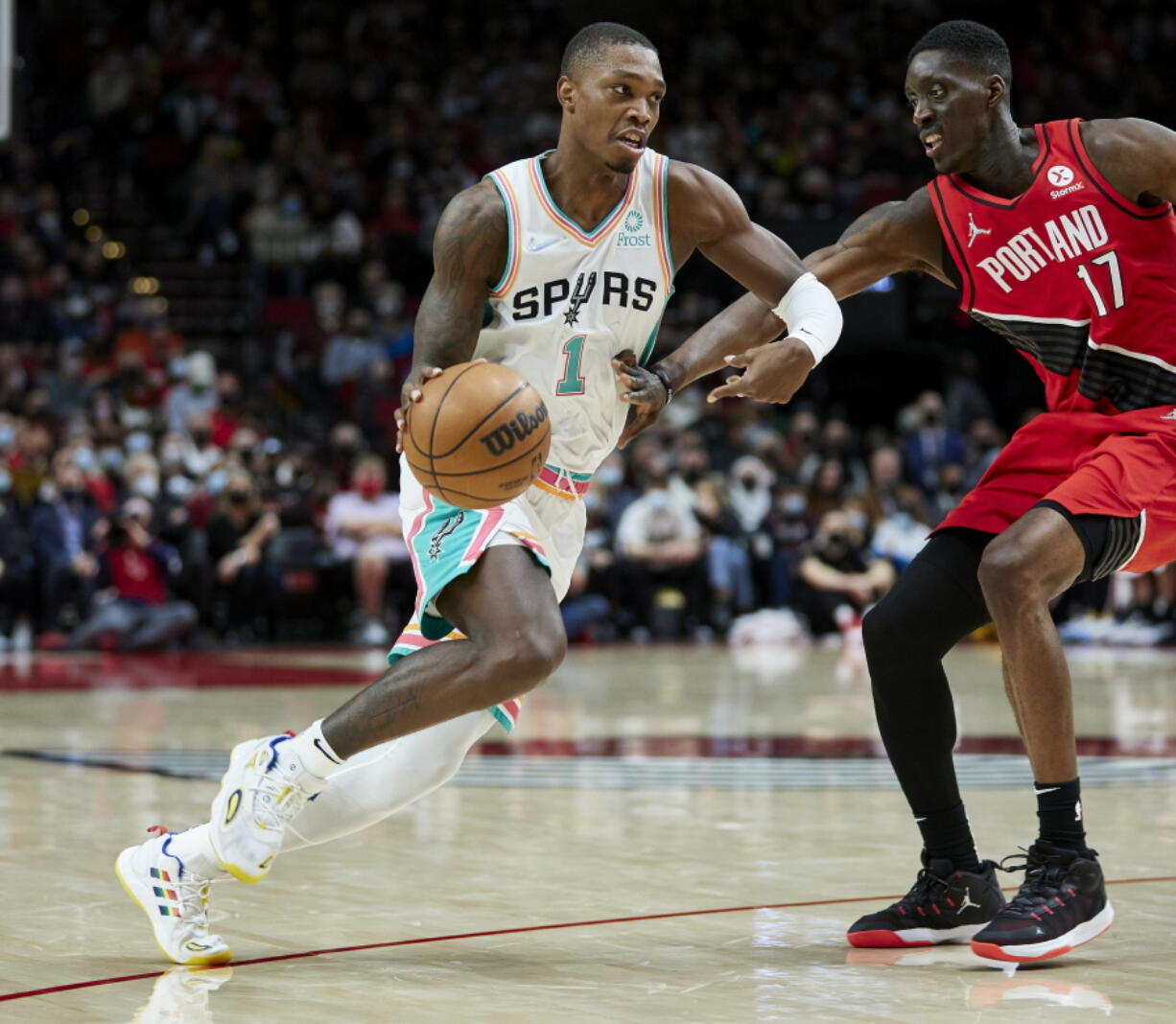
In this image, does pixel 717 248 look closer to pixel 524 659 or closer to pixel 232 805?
pixel 524 659

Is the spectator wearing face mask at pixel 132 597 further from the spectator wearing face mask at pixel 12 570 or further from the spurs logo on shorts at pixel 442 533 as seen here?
the spurs logo on shorts at pixel 442 533

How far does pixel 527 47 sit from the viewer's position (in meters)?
23.2

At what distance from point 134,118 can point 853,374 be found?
28.6 ft

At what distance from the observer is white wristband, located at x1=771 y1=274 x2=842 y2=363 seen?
4.29 metres

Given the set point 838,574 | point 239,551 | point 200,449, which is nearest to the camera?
point 239,551

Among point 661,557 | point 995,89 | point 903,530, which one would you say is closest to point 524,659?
point 995,89

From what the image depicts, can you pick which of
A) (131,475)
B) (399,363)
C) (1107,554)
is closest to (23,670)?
(131,475)

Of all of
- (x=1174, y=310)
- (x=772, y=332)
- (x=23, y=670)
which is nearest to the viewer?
(x=1174, y=310)

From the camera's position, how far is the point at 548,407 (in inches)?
170

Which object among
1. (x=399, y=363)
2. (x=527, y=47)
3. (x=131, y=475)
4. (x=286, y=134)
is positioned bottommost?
(x=131, y=475)

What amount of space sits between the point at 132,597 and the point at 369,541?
6.58 feet

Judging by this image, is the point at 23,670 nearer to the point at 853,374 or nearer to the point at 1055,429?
the point at 1055,429

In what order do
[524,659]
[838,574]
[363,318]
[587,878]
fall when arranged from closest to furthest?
[524,659], [587,878], [838,574], [363,318]

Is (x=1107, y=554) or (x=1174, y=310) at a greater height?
(x=1174, y=310)
